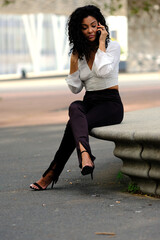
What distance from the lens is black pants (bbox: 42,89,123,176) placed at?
5.14 metres

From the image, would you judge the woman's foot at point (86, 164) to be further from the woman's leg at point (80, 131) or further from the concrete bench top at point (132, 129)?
the concrete bench top at point (132, 129)

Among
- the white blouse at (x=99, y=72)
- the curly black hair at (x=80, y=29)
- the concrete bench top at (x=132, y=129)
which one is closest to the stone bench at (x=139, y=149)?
the concrete bench top at (x=132, y=129)

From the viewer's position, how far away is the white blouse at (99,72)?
5219mm

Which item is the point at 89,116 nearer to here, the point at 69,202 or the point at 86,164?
the point at 86,164

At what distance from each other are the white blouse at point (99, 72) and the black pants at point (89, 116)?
8 centimetres

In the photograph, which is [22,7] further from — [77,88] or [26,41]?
[77,88]

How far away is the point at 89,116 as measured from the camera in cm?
527

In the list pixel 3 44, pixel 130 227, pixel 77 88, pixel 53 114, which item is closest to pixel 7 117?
pixel 53 114

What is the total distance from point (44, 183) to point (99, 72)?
109 centimetres

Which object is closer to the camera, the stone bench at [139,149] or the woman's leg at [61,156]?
the stone bench at [139,149]

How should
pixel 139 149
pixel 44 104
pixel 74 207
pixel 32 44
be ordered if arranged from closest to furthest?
pixel 74 207
pixel 139 149
pixel 44 104
pixel 32 44

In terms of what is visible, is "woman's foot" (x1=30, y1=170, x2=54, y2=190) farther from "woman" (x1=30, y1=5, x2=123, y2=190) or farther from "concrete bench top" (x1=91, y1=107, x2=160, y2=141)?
"concrete bench top" (x1=91, y1=107, x2=160, y2=141)

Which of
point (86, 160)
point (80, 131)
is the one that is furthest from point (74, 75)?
point (86, 160)

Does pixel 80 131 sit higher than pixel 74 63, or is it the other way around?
pixel 74 63
